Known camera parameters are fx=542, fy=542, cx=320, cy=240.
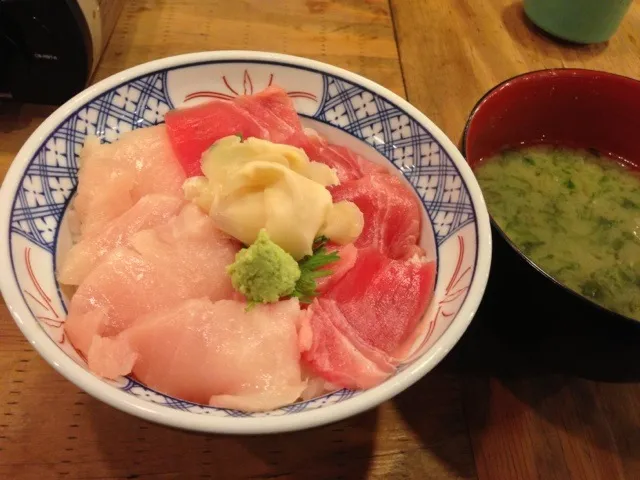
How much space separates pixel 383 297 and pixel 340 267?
0.37 feet

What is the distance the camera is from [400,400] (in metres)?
1.32

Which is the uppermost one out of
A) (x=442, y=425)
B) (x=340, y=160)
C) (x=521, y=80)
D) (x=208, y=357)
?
(x=521, y=80)

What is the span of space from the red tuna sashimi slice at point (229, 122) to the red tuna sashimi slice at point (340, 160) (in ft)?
0.16

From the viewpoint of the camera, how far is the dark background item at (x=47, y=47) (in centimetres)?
158

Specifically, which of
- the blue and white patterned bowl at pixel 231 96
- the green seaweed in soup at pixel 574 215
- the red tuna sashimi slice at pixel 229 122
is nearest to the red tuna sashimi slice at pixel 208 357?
the blue and white patterned bowl at pixel 231 96

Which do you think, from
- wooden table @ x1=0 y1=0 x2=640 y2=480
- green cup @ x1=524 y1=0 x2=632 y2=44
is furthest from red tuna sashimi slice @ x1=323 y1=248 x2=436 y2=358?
green cup @ x1=524 y1=0 x2=632 y2=44

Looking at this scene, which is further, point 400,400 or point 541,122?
point 541,122

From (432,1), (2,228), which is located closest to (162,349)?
(2,228)

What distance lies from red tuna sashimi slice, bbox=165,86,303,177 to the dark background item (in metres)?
0.53

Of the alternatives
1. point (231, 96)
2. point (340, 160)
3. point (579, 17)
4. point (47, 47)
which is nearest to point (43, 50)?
point (47, 47)

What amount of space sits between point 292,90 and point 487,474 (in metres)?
1.11

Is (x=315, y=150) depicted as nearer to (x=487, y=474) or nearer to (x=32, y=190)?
(x=32, y=190)

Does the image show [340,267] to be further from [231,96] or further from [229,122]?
[231,96]

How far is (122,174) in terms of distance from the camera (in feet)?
4.19
